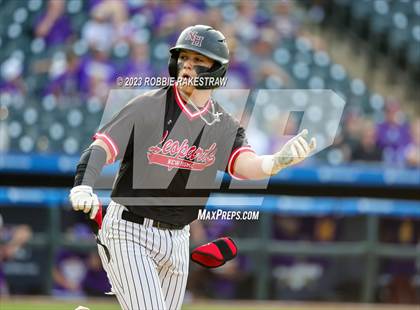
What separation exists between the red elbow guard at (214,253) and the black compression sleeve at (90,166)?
71cm

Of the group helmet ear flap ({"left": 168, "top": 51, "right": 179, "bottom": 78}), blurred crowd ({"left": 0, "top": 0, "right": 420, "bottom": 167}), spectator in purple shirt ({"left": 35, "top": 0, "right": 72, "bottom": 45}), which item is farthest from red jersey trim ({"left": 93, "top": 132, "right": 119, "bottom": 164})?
spectator in purple shirt ({"left": 35, "top": 0, "right": 72, "bottom": 45})

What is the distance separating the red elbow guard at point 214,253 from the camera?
4.84 metres

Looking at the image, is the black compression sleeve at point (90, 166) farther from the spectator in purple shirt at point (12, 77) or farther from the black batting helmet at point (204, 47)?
the spectator in purple shirt at point (12, 77)

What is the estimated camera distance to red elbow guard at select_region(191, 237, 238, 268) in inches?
190

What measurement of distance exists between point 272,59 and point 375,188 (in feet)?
7.33

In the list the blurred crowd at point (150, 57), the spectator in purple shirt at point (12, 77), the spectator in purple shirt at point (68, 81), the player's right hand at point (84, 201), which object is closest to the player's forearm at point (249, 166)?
the player's right hand at point (84, 201)

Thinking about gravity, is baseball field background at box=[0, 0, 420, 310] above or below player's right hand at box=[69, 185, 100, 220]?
below

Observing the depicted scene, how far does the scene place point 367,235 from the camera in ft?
32.6

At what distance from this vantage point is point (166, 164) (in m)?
4.78

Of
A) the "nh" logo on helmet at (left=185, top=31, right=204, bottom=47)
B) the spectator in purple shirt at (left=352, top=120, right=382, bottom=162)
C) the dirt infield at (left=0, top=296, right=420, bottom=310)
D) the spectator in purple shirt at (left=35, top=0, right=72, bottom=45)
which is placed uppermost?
the "nh" logo on helmet at (left=185, top=31, right=204, bottom=47)

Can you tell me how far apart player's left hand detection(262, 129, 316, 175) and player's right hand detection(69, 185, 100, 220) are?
3.10 ft

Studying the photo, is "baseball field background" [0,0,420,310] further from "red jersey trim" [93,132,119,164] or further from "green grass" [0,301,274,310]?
"red jersey trim" [93,132,119,164]

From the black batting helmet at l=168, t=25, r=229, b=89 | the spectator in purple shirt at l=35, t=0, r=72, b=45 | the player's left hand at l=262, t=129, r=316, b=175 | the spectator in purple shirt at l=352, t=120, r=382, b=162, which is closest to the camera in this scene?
the player's left hand at l=262, t=129, r=316, b=175

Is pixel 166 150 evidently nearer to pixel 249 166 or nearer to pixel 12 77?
pixel 249 166
